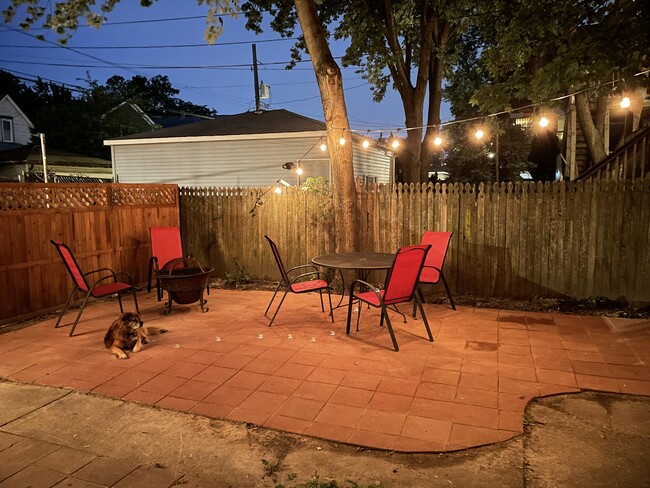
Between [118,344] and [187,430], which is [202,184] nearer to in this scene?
[118,344]

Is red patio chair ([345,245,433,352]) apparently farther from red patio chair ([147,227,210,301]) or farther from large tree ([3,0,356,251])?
red patio chair ([147,227,210,301])

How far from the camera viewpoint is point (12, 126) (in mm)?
25875

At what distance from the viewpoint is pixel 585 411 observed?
Answer: 3383 mm

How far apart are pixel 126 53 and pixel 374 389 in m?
102

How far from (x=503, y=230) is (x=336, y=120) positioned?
3085 millimetres

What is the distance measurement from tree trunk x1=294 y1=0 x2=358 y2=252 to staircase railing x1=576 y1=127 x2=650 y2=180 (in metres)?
4.22

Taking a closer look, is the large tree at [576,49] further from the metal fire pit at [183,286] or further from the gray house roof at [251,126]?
the metal fire pit at [183,286]

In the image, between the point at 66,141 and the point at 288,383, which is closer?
the point at 288,383

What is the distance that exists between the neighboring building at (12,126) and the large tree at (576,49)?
2546 cm

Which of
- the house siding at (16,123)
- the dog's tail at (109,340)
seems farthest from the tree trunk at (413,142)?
the house siding at (16,123)

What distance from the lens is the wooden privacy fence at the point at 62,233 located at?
19.2 ft

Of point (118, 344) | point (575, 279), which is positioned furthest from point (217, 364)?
point (575, 279)

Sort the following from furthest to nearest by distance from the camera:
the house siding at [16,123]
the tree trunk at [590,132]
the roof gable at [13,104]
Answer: the house siding at [16,123]
the roof gable at [13,104]
the tree trunk at [590,132]

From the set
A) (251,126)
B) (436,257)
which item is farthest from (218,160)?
(436,257)
